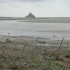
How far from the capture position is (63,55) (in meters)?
11.6

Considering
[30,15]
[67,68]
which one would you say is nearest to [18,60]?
[67,68]

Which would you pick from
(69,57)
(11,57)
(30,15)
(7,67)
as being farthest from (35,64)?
(30,15)

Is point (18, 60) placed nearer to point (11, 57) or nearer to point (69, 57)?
point (11, 57)

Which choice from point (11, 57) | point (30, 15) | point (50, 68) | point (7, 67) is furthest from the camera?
point (30, 15)

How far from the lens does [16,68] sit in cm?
903

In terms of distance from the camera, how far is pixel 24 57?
1074 cm

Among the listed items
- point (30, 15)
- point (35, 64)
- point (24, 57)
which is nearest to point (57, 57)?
point (24, 57)

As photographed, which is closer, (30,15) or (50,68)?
(50,68)

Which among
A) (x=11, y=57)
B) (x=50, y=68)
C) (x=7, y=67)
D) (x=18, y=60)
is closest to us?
(x=50, y=68)

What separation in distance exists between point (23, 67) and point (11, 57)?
221 cm

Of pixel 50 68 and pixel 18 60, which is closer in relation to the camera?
pixel 50 68

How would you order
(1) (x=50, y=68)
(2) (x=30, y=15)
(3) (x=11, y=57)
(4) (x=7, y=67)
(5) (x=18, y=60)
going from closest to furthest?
(1) (x=50, y=68) < (4) (x=7, y=67) < (5) (x=18, y=60) < (3) (x=11, y=57) < (2) (x=30, y=15)

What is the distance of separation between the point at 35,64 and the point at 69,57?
2.84m

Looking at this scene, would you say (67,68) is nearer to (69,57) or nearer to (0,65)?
(0,65)
